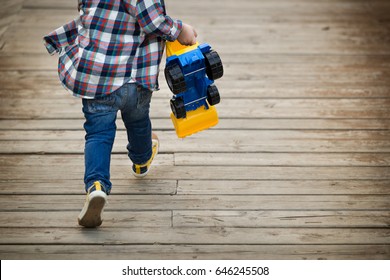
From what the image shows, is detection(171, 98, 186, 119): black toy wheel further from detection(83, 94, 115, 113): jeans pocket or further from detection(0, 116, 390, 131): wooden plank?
detection(0, 116, 390, 131): wooden plank

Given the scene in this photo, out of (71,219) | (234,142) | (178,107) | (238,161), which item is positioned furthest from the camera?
(234,142)

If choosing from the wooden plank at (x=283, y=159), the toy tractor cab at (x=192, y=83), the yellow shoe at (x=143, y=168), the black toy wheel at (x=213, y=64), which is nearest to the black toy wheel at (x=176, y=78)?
the toy tractor cab at (x=192, y=83)

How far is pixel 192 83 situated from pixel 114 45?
34 centimetres

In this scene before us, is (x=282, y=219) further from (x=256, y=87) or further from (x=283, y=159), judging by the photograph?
(x=256, y=87)

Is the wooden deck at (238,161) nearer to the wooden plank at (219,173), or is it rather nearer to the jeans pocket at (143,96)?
the wooden plank at (219,173)

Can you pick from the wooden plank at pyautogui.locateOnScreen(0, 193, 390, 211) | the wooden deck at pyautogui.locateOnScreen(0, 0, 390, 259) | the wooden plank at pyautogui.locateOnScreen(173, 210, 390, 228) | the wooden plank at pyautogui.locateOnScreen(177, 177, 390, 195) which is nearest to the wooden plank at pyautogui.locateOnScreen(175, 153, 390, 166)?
the wooden deck at pyautogui.locateOnScreen(0, 0, 390, 259)

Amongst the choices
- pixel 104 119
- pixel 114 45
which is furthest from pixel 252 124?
pixel 114 45

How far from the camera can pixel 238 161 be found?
8.62 ft

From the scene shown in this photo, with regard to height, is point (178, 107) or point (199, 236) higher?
point (178, 107)

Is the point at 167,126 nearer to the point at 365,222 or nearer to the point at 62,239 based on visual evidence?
the point at 62,239

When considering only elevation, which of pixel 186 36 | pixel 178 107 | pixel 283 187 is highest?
pixel 186 36

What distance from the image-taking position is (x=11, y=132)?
109 inches
